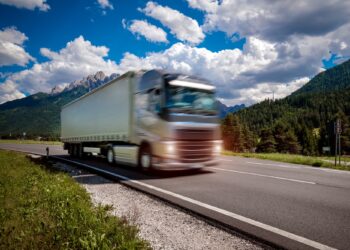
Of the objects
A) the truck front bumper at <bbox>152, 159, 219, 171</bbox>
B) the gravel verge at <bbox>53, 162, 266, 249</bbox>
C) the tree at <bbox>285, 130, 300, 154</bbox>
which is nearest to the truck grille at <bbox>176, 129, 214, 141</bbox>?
the truck front bumper at <bbox>152, 159, 219, 171</bbox>

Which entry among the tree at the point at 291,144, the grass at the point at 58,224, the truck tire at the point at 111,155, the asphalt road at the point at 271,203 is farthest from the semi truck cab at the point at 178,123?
the tree at the point at 291,144

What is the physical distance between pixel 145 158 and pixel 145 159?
0.12 ft

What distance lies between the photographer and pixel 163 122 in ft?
30.2

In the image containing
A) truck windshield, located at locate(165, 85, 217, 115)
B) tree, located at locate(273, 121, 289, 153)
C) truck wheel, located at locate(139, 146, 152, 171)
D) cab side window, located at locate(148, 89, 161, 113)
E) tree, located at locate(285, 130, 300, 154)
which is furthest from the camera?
tree, located at locate(273, 121, 289, 153)

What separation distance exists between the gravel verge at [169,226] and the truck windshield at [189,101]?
11.9 ft

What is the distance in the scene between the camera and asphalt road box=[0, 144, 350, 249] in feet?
13.3

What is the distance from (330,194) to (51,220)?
6.05 metres

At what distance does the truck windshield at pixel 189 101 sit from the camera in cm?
942

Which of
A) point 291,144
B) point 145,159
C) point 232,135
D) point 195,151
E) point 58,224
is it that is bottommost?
point 291,144

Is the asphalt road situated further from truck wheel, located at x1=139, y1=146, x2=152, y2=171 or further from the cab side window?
the cab side window

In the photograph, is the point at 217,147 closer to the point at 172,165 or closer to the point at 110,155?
the point at 172,165

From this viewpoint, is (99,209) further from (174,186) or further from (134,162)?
(134,162)

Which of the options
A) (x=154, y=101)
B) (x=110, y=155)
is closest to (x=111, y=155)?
(x=110, y=155)

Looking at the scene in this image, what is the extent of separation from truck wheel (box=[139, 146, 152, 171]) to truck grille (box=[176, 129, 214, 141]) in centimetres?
155
